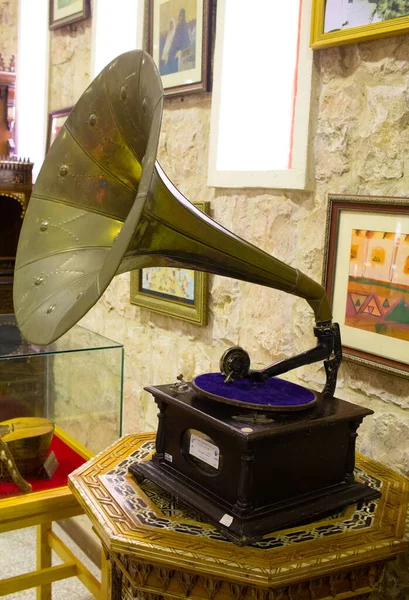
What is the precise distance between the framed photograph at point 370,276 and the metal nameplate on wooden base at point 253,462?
320mm

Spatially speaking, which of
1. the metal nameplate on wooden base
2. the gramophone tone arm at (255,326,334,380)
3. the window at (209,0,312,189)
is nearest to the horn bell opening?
the metal nameplate on wooden base

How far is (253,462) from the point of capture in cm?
135

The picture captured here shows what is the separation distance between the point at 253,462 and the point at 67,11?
307 centimetres

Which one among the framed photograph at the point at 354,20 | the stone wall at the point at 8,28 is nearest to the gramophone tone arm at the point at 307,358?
the framed photograph at the point at 354,20

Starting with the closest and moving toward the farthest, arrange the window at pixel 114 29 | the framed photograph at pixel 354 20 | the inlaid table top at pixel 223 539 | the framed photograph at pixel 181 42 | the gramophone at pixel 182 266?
the inlaid table top at pixel 223 539 → the gramophone at pixel 182 266 → the framed photograph at pixel 354 20 → the framed photograph at pixel 181 42 → the window at pixel 114 29

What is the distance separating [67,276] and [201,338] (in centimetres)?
97

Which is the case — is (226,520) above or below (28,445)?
above

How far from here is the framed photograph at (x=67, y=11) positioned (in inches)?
133

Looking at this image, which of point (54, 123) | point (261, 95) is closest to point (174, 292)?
point (261, 95)

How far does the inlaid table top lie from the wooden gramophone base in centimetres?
2

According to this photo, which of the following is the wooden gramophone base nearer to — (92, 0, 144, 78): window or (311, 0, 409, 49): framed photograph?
(311, 0, 409, 49): framed photograph

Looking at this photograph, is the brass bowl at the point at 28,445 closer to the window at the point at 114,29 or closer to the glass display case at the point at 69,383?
the glass display case at the point at 69,383

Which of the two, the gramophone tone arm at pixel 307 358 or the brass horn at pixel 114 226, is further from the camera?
the gramophone tone arm at pixel 307 358

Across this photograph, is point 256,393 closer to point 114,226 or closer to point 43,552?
point 114,226
